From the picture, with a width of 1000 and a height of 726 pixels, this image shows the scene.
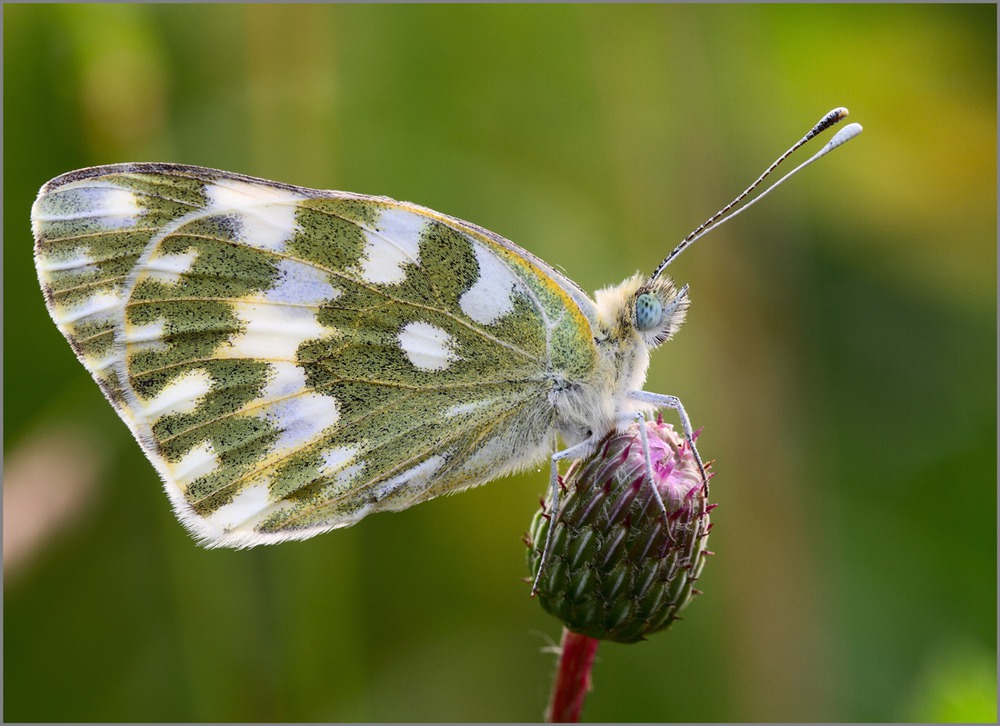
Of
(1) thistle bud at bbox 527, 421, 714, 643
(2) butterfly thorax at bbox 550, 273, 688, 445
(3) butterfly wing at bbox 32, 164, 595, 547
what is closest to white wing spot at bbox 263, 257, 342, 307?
(3) butterfly wing at bbox 32, 164, 595, 547

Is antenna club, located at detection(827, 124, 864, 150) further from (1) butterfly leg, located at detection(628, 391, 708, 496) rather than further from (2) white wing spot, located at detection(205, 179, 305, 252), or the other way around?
(2) white wing spot, located at detection(205, 179, 305, 252)

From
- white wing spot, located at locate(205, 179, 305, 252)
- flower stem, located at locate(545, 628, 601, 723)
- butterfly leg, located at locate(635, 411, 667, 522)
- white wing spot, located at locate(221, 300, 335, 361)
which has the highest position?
white wing spot, located at locate(205, 179, 305, 252)

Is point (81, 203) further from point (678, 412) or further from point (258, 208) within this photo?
point (678, 412)

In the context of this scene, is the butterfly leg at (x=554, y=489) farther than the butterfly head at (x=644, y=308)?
No

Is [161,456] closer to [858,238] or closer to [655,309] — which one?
[655,309]

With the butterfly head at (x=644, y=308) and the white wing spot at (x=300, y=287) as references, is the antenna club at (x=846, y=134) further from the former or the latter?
the white wing spot at (x=300, y=287)

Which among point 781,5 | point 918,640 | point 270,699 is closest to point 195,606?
point 270,699

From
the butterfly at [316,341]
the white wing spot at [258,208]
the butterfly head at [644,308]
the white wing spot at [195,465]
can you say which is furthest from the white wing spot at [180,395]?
the butterfly head at [644,308]

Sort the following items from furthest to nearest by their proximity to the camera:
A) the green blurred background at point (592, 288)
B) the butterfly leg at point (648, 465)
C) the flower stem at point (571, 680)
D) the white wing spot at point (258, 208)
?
the green blurred background at point (592, 288), the white wing spot at point (258, 208), the butterfly leg at point (648, 465), the flower stem at point (571, 680)
